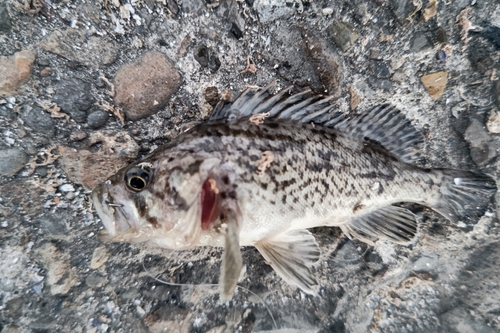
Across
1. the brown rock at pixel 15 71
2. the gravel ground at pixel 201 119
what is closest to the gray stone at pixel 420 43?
the gravel ground at pixel 201 119

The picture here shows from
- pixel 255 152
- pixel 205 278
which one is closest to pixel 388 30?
pixel 255 152

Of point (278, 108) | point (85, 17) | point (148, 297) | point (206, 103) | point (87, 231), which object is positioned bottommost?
point (148, 297)

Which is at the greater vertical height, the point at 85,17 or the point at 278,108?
the point at 85,17

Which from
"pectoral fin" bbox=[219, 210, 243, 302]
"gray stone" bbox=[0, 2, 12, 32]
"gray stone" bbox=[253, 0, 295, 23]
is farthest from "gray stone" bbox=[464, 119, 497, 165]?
"gray stone" bbox=[0, 2, 12, 32]

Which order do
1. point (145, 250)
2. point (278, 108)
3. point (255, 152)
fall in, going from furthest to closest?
point (145, 250) → point (278, 108) → point (255, 152)

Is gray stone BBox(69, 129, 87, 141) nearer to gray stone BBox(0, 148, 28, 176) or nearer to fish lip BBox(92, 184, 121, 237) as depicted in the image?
gray stone BBox(0, 148, 28, 176)

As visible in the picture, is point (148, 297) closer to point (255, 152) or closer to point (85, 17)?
point (255, 152)

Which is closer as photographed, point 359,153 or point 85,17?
point 85,17

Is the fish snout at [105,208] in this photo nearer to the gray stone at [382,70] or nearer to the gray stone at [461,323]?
the gray stone at [382,70]
